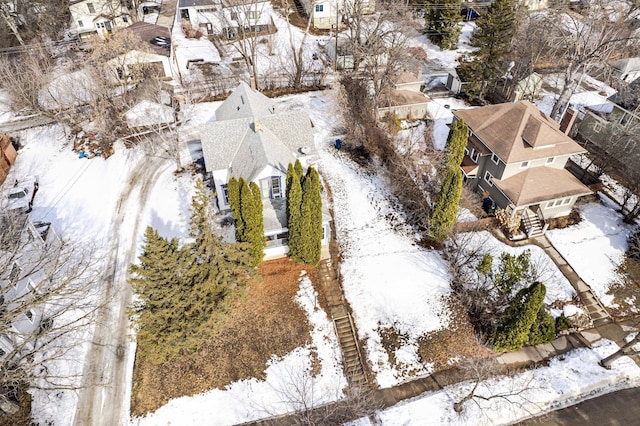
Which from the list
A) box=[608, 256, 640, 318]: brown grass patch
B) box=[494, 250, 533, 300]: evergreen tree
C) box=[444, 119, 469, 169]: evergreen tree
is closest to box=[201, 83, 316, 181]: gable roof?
box=[444, 119, 469, 169]: evergreen tree

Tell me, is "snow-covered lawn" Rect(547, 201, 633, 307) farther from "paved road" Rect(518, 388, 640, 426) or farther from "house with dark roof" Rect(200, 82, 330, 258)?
"house with dark roof" Rect(200, 82, 330, 258)

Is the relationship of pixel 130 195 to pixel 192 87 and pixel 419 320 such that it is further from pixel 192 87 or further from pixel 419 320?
pixel 419 320

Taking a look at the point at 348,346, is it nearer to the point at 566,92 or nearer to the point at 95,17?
the point at 566,92

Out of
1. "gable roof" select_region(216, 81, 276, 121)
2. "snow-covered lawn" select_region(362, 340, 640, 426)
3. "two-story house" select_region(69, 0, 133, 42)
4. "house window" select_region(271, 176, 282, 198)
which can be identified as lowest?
"snow-covered lawn" select_region(362, 340, 640, 426)

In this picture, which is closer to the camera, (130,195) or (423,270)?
(423,270)

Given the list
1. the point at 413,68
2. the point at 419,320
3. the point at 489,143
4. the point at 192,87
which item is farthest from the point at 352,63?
the point at 419,320

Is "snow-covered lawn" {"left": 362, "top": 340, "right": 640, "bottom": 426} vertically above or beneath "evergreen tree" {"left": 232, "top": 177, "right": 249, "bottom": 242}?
beneath
